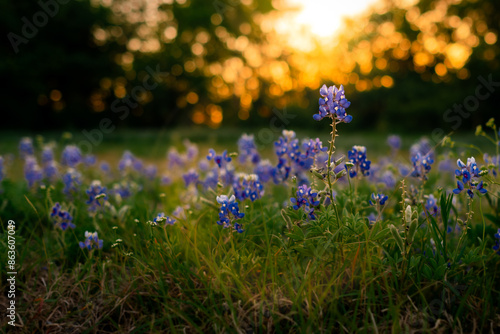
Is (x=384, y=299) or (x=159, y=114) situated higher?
(x=159, y=114)

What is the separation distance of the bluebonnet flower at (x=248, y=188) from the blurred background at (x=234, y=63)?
21202 mm

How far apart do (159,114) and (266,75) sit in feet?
29.1

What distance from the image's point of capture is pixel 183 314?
6.73ft

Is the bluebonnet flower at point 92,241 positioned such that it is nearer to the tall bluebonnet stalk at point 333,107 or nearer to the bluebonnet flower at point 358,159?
the tall bluebonnet stalk at point 333,107

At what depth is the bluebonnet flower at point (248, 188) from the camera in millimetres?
2650

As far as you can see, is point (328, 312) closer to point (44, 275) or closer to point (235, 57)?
point (44, 275)

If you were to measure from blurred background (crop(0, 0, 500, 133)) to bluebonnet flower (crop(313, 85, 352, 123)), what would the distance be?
21.7 metres

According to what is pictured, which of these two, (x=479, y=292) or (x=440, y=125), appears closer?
(x=479, y=292)

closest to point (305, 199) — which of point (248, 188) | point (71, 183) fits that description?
point (248, 188)

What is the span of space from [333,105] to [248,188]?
0.86 m

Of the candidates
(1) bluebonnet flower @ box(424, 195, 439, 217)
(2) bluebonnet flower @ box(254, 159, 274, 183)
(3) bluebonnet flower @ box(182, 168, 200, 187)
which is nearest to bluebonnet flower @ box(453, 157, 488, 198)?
(1) bluebonnet flower @ box(424, 195, 439, 217)

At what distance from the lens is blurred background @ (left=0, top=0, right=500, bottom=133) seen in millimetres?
24234

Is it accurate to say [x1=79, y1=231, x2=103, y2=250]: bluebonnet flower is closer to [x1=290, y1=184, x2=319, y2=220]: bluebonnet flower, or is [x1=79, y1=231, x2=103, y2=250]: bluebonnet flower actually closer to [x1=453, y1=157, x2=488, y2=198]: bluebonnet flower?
[x1=290, y1=184, x2=319, y2=220]: bluebonnet flower

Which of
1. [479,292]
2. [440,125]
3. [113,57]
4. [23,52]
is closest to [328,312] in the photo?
[479,292]
